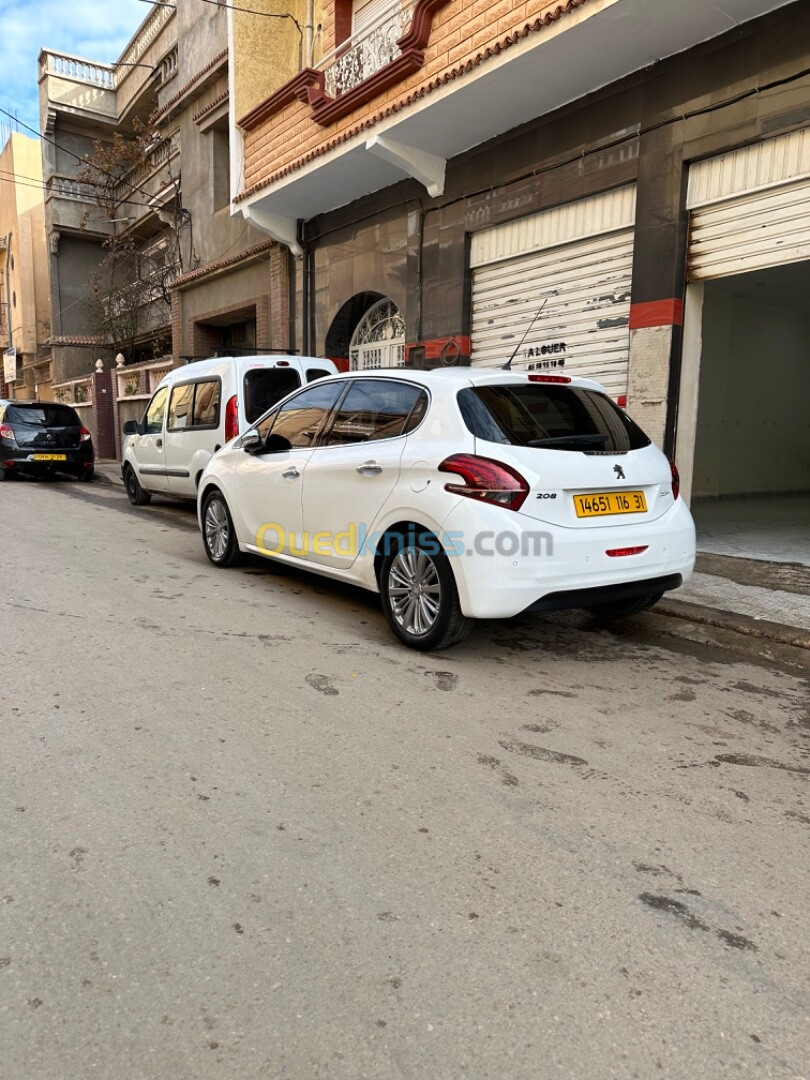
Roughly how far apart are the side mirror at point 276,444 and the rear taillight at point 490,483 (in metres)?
2.09

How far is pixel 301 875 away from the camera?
7.77 ft

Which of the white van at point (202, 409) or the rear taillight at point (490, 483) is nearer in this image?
the rear taillight at point (490, 483)

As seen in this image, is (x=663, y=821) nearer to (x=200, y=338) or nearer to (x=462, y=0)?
(x=462, y=0)

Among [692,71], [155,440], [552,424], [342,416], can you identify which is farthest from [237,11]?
[552,424]

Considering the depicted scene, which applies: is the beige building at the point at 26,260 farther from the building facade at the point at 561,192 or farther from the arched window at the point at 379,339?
the building facade at the point at 561,192

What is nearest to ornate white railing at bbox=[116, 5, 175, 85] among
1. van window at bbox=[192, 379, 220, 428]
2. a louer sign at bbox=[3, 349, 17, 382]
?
a louer sign at bbox=[3, 349, 17, 382]

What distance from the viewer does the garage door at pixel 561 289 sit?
27.6 ft

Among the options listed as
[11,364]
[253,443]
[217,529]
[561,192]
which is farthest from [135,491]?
[11,364]

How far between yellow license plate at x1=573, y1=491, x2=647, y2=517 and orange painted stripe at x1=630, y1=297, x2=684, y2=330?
3.96 metres

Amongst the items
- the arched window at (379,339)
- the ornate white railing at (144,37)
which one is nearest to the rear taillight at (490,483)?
the arched window at (379,339)

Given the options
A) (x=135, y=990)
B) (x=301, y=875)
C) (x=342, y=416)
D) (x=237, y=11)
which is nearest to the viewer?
(x=135, y=990)

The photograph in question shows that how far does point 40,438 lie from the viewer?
14.5 meters

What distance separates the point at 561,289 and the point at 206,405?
14.7ft

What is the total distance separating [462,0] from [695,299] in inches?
167
